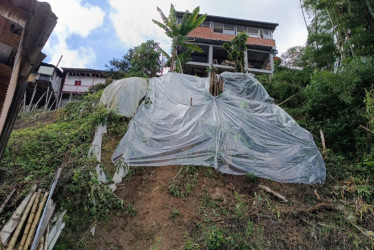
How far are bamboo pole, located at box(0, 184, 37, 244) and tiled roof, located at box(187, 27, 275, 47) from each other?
15.2 meters

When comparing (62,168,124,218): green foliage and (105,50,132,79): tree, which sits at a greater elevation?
(105,50,132,79): tree

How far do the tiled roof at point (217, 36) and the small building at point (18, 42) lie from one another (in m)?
16.3

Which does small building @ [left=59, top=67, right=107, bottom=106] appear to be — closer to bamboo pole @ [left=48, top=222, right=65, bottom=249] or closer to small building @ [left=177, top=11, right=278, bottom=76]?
small building @ [left=177, top=11, right=278, bottom=76]

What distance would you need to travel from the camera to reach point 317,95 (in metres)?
8.00

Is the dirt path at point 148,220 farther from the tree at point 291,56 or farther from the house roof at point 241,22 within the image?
the house roof at point 241,22

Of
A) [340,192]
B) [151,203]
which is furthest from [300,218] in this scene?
[151,203]

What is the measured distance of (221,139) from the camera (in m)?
5.65

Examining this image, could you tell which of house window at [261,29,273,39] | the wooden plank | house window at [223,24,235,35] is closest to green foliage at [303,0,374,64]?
house window at [261,29,273,39]

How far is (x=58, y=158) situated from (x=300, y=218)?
5.34 metres

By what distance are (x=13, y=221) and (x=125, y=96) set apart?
4365mm

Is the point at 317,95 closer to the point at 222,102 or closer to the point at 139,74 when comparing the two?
the point at 222,102

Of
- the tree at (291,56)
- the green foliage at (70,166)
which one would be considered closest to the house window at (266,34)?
the tree at (291,56)

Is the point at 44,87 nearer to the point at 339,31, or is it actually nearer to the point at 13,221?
the point at 13,221

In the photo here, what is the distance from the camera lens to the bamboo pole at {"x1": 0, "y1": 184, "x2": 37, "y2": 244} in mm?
3560
